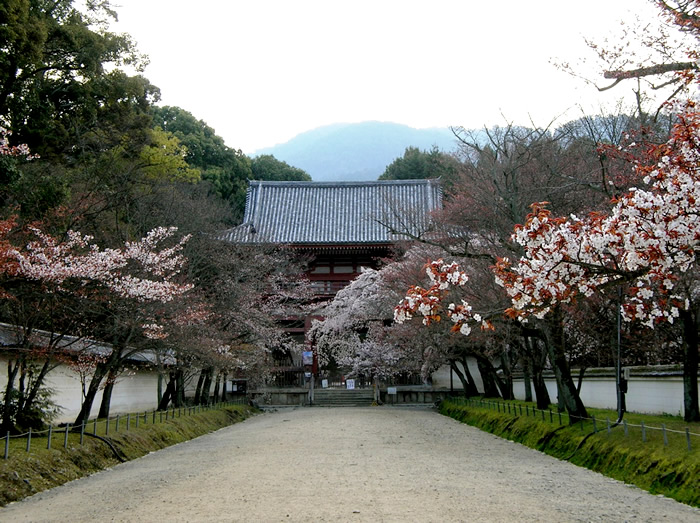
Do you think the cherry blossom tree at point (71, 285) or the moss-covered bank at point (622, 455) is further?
the cherry blossom tree at point (71, 285)

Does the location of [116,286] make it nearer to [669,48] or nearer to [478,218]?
[478,218]

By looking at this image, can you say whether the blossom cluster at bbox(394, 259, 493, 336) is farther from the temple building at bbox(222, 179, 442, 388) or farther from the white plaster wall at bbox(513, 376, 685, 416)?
the temple building at bbox(222, 179, 442, 388)

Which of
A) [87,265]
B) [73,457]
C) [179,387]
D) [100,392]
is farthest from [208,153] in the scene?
[73,457]

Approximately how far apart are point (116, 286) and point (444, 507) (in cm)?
727

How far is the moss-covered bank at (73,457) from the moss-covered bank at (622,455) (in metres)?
8.20

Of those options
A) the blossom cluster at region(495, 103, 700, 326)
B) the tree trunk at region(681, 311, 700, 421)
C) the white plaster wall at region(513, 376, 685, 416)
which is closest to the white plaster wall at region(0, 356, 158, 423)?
the blossom cluster at region(495, 103, 700, 326)

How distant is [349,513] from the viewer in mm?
6766

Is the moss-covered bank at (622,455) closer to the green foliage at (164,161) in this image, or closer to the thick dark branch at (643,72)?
the thick dark branch at (643,72)

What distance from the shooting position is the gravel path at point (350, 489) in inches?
271

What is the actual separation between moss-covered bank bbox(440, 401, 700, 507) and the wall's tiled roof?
20.9 metres

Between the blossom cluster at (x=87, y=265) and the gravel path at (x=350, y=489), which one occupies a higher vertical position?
the blossom cluster at (x=87, y=265)

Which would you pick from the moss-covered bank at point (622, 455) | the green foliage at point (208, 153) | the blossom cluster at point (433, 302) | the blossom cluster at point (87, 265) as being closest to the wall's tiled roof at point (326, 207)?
the green foliage at point (208, 153)

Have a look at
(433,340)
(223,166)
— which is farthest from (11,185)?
(223,166)

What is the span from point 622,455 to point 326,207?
29.7 meters
